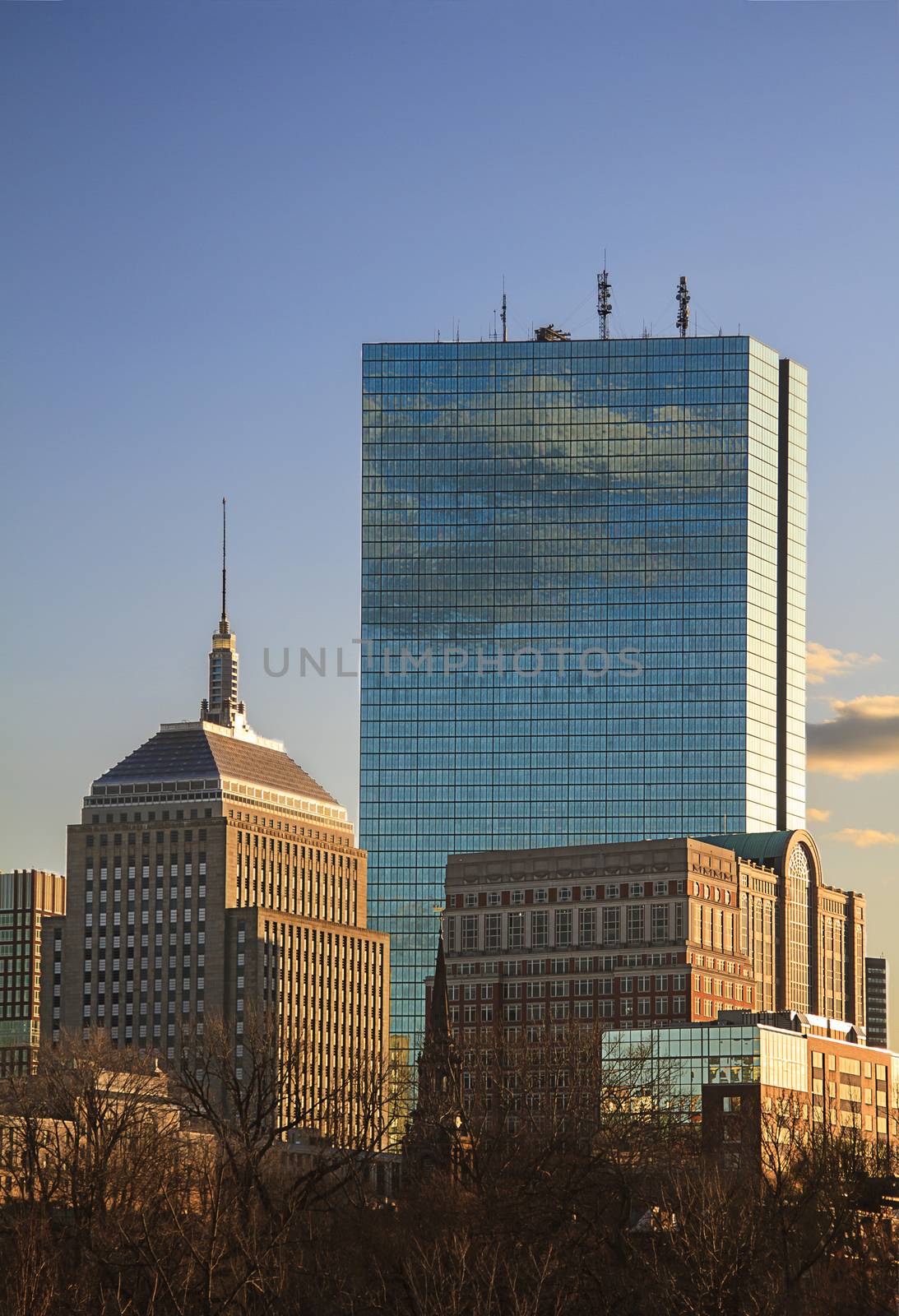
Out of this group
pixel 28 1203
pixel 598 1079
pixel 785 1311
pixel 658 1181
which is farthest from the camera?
pixel 598 1079

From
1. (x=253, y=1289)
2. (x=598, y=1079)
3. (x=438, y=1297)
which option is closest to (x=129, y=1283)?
(x=253, y=1289)

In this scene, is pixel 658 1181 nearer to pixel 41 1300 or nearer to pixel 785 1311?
pixel 785 1311

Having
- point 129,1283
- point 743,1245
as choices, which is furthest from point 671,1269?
point 129,1283

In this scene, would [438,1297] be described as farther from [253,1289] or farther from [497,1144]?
[497,1144]

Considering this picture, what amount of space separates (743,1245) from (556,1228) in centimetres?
1346

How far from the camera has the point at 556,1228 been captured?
5177 inches

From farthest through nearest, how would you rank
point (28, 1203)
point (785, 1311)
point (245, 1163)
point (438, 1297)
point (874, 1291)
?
point (28, 1203) < point (245, 1163) < point (874, 1291) < point (785, 1311) < point (438, 1297)

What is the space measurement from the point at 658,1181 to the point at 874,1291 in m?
34.2

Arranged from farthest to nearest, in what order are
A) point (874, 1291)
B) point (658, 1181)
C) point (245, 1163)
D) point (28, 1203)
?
point (658, 1181) < point (28, 1203) < point (245, 1163) < point (874, 1291)

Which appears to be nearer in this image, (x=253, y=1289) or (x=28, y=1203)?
(x=253, y=1289)

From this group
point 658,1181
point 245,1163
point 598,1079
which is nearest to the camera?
point 245,1163

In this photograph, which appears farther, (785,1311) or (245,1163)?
(245,1163)

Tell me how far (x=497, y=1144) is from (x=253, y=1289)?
83.4ft

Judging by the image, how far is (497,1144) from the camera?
Result: 146 metres
